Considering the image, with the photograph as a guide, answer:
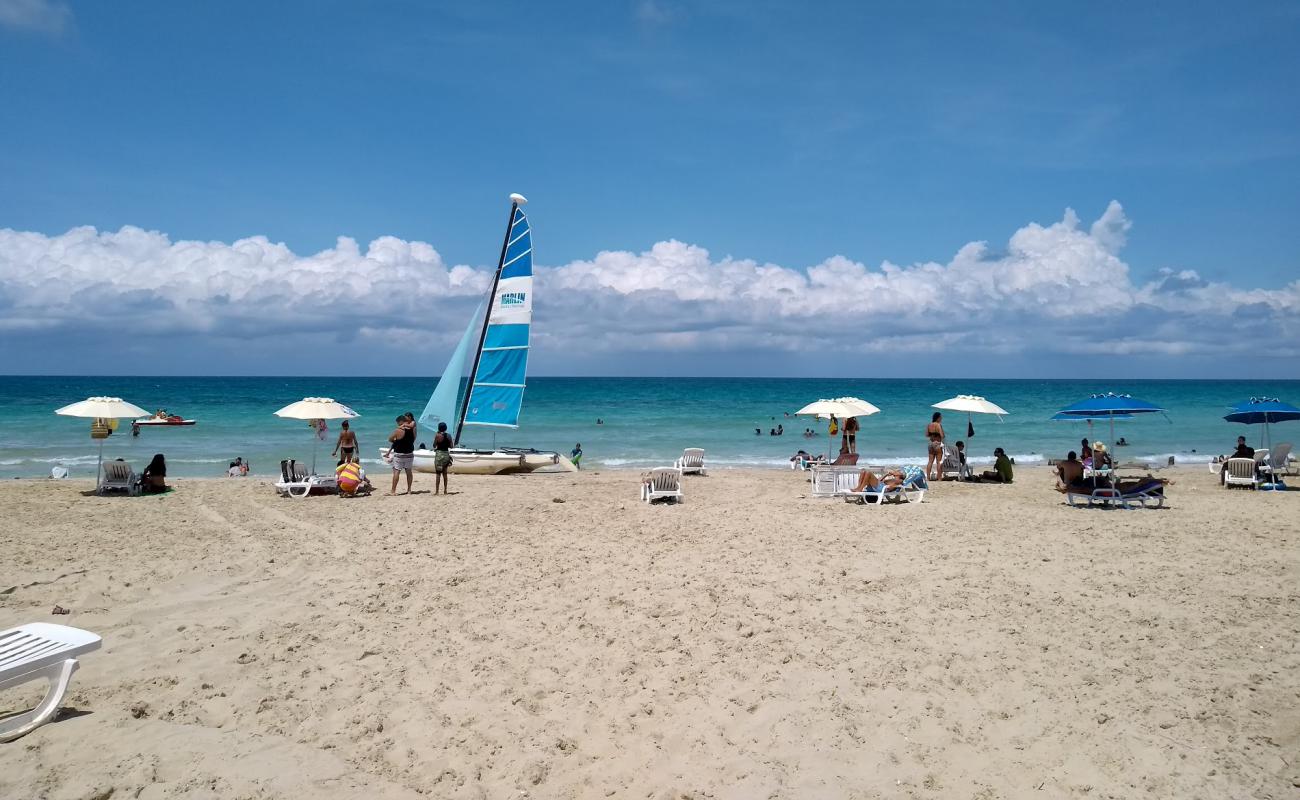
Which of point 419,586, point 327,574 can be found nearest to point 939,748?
point 419,586

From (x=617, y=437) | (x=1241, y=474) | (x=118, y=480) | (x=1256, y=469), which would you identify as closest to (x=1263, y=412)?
(x=1256, y=469)

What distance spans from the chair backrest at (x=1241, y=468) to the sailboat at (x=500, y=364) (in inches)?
549

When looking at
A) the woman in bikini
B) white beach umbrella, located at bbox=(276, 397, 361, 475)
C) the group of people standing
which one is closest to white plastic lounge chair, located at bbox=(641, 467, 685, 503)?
the group of people standing

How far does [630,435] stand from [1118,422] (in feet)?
85.5

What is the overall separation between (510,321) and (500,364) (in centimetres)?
101

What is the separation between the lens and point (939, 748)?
4.63 m

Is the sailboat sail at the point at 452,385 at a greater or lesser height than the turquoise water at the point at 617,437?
greater

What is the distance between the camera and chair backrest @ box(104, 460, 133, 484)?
43.5ft

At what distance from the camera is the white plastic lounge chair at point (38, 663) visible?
4355 millimetres

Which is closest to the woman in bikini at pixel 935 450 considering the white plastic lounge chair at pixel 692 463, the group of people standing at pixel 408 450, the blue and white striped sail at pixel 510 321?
the white plastic lounge chair at pixel 692 463

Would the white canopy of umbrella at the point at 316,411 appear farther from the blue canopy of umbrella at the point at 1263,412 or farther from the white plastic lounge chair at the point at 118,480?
the blue canopy of umbrella at the point at 1263,412

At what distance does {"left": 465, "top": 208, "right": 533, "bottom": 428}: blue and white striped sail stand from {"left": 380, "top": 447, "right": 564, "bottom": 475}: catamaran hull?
2.52 ft

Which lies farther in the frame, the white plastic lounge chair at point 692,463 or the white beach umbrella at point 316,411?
the white plastic lounge chair at point 692,463

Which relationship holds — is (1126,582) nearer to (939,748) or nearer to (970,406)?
(939,748)
